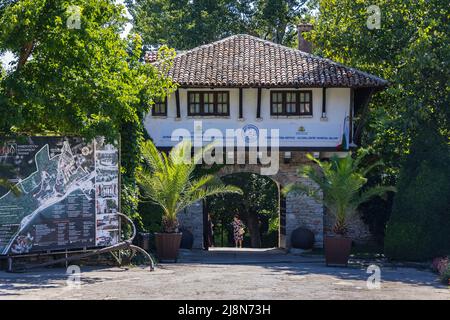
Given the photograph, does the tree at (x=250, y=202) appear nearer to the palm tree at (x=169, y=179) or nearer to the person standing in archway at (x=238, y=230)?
the person standing in archway at (x=238, y=230)

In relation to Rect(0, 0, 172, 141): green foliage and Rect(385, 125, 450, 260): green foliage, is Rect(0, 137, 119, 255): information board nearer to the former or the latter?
Rect(0, 0, 172, 141): green foliage

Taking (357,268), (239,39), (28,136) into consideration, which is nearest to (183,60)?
(239,39)

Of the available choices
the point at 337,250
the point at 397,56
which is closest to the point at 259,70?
the point at 397,56

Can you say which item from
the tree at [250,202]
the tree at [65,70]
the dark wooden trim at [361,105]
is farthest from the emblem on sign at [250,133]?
the tree at [250,202]

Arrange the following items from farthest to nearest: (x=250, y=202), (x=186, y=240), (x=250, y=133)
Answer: (x=250, y=202) → (x=250, y=133) → (x=186, y=240)

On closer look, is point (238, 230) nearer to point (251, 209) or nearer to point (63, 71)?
point (251, 209)

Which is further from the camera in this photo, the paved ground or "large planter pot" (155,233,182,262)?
"large planter pot" (155,233,182,262)

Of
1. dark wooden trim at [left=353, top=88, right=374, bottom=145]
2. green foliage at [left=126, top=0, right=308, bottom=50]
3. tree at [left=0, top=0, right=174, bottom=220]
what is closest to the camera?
tree at [left=0, top=0, right=174, bottom=220]

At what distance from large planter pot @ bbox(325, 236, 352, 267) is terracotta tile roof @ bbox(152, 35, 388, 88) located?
23.5ft

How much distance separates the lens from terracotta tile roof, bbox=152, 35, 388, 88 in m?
27.8

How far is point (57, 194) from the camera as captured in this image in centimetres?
1784

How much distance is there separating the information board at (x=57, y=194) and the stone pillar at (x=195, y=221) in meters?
9.36

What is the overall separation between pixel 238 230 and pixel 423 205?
16.4 m

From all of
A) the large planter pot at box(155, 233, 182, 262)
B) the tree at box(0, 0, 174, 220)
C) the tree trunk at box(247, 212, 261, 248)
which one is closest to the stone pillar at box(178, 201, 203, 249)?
the large planter pot at box(155, 233, 182, 262)
